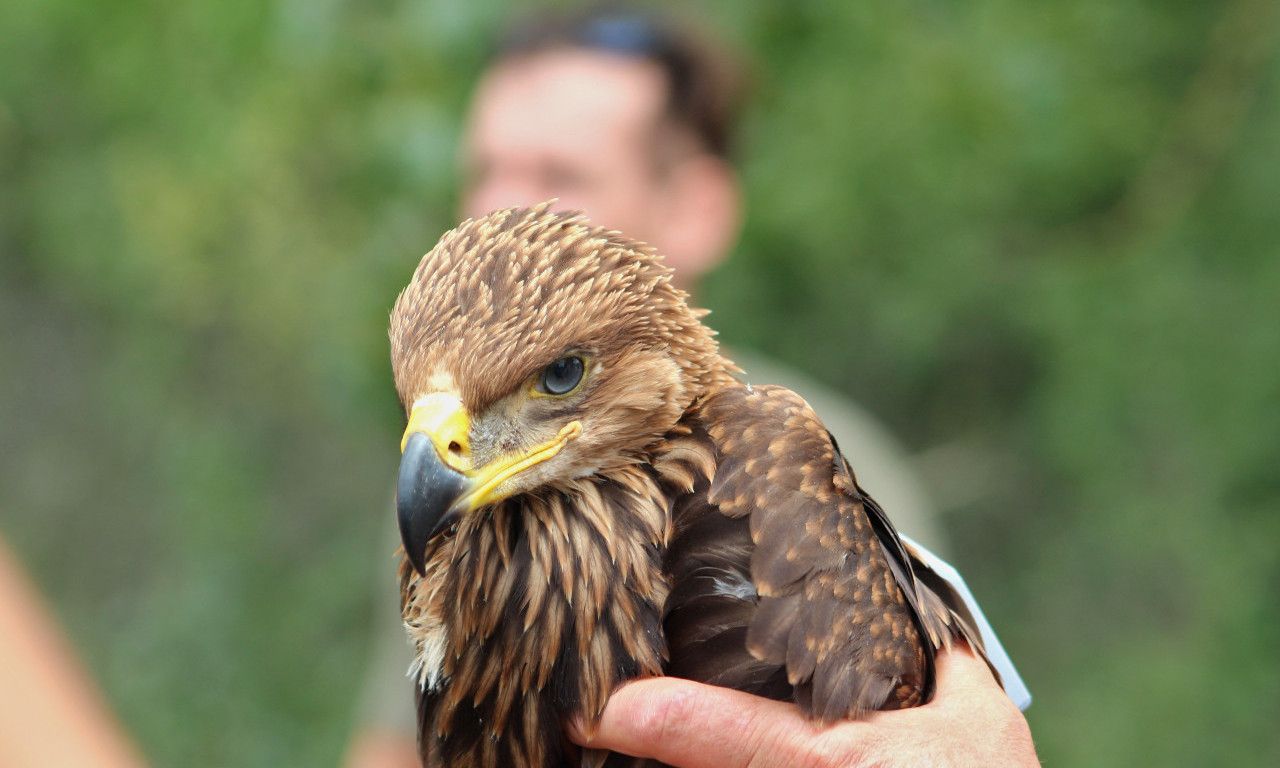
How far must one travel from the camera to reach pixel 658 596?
175 centimetres

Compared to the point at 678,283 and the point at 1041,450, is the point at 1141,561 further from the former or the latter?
the point at 678,283

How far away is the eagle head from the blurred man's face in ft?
5.44

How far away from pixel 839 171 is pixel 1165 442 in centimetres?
181

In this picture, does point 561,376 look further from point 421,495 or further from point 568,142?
point 568,142

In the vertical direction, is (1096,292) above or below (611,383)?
Result: below

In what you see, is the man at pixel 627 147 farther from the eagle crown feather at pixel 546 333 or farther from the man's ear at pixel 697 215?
the eagle crown feather at pixel 546 333

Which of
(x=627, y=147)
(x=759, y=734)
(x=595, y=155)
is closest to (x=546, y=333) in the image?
(x=759, y=734)

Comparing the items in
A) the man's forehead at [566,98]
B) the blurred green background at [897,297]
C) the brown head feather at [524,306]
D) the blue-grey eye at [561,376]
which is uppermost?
the brown head feather at [524,306]

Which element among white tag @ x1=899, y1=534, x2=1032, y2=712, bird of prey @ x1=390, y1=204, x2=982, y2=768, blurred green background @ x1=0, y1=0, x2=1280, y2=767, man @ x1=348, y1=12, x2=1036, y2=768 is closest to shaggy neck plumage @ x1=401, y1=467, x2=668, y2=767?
bird of prey @ x1=390, y1=204, x2=982, y2=768

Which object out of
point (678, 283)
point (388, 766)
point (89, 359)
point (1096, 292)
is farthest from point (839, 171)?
point (89, 359)

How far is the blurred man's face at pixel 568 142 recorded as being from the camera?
3557 millimetres

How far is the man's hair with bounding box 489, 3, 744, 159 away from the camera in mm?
→ 3945

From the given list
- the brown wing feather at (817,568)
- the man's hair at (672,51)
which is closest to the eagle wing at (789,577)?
the brown wing feather at (817,568)

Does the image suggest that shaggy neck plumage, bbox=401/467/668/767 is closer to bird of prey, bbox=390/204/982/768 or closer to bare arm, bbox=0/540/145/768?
bird of prey, bbox=390/204/982/768
